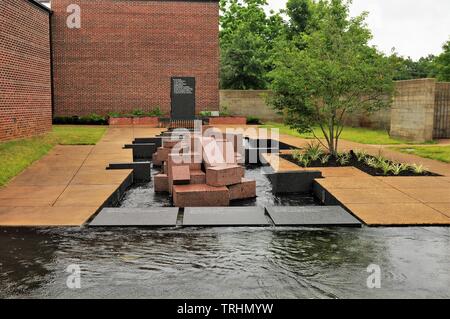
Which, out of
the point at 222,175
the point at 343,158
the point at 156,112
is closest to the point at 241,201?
the point at 222,175

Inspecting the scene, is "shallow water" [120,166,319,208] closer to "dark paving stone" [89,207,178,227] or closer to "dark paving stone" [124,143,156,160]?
"dark paving stone" [89,207,178,227]

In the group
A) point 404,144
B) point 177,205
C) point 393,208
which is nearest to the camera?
point 393,208

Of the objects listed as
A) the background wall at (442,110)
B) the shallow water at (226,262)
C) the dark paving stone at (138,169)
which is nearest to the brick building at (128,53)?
the background wall at (442,110)

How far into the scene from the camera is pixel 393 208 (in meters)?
7.82

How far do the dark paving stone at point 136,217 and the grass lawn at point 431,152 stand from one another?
8.87 metres

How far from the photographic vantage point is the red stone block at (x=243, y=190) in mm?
9562

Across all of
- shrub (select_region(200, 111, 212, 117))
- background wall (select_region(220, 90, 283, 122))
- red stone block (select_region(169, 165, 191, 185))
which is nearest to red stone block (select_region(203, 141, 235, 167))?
red stone block (select_region(169, 165, 191, 185))

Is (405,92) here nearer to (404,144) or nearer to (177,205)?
(404,144)

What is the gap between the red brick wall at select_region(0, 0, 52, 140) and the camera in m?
14.4

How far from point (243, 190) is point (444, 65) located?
52978 mm

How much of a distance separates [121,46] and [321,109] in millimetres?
20646

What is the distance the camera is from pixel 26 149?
1349cm

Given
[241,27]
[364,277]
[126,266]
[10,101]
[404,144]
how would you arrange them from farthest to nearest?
[241,27] → [404,144] → [10,101] → [126,266] → [364,277]
